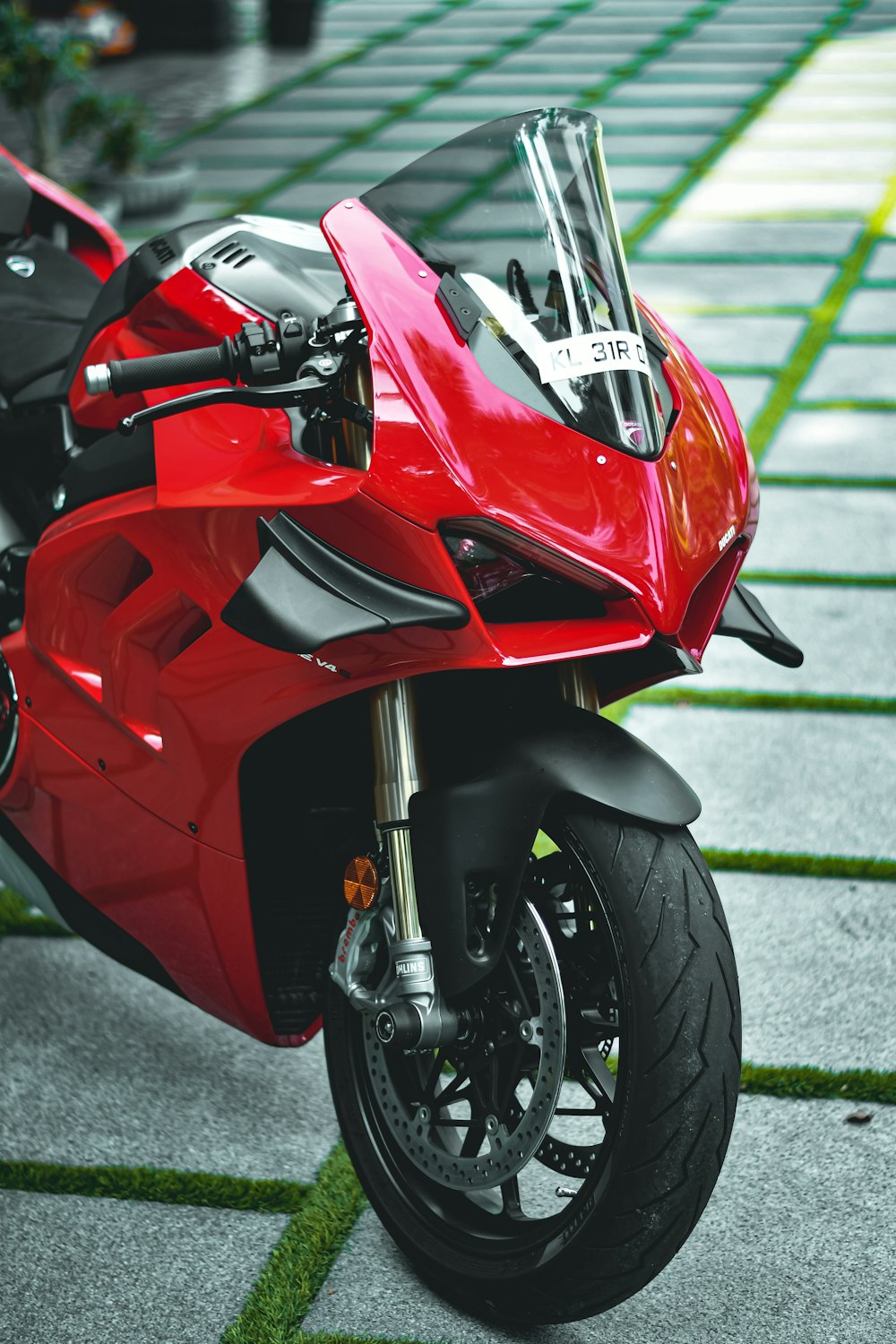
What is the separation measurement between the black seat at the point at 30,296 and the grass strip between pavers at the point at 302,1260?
4.43ft

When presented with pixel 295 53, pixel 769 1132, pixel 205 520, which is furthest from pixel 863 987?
pixel 295 53

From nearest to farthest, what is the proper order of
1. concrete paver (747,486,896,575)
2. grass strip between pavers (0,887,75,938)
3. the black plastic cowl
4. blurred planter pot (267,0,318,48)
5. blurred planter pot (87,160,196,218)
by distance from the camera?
1. the black plastic cowl
2. grass strip between pavers (0,887,75,938)
3. concrete paver (747,486,896,575)
4. blurred planter pot (87,160,196,218)
5. blurred planter pot (267,0,318,48)

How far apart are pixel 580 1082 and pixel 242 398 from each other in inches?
33.4

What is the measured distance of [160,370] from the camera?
1.66m

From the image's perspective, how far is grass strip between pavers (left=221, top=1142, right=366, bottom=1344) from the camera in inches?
74.2

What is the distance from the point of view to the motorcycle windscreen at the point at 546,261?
1.64 m

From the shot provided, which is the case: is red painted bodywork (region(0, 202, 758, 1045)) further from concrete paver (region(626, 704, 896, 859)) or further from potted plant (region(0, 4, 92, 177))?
potted plant (region(0, 4, 92, 177))

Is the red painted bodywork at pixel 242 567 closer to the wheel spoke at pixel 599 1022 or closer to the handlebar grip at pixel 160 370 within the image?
the handlebar grip at pixel 160 370

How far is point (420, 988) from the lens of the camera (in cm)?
175

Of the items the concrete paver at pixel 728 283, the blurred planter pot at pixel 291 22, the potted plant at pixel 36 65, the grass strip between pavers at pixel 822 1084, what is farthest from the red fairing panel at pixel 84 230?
the blurred planter pot at pixel 291 22

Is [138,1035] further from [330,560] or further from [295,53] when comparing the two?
[295,53]

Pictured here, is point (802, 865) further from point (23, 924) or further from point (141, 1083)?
point (23, 924)

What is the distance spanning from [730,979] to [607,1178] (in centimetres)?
25

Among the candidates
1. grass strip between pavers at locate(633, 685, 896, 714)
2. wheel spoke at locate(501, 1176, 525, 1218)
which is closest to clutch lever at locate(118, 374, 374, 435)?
wheel spoke at locate(501, 1176, 525, 1218)
